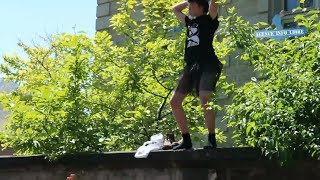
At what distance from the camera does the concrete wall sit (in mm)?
6020

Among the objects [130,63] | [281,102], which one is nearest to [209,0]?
[281,102]

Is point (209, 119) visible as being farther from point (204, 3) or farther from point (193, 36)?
point (204, 3)

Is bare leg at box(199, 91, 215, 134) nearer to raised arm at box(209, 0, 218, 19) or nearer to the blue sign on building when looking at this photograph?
raised arm at box(209, 0, 218, 19)

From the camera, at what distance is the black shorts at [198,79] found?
6.62 metres

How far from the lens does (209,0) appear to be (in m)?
6.93

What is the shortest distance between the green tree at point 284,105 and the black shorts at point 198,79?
348 millimetres

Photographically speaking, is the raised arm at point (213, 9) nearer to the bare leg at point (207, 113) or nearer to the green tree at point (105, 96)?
the bare leg at point (207, 113)

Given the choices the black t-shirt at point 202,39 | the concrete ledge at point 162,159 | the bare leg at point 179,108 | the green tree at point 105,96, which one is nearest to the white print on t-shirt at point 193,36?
the black t-shirt at point 202,39

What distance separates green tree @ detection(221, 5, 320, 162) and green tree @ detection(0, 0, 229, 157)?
2.42 metres

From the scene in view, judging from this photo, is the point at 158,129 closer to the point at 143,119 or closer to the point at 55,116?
the point at 143,119

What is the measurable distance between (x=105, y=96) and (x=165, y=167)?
2.43 metres

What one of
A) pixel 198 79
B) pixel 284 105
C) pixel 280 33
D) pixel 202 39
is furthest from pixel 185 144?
pixel 280 33

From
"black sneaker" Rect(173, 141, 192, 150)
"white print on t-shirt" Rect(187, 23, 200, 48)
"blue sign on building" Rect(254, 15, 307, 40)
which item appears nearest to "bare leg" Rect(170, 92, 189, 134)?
"black sneaker" Rect(173, 141, 192, 150)

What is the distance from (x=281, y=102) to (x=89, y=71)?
3.98 metres
